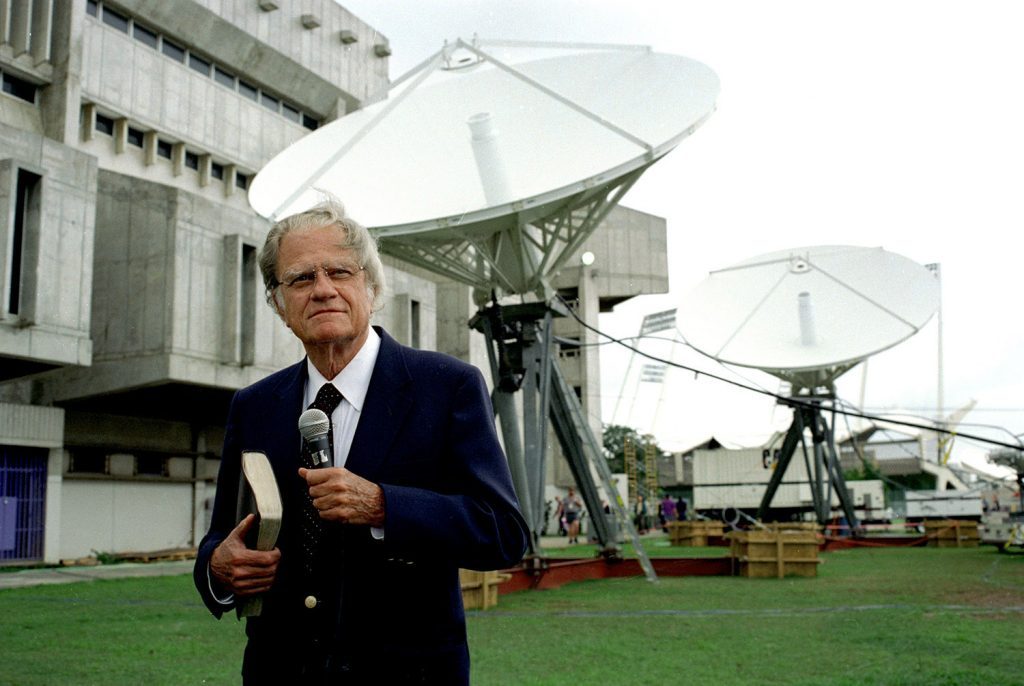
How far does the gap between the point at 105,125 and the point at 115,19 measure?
413 cm

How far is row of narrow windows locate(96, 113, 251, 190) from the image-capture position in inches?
1312

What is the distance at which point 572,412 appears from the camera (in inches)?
703

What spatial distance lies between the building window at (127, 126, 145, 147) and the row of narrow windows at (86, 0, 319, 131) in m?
3.35

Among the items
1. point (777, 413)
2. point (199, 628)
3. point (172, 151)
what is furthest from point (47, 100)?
point (777, 413)

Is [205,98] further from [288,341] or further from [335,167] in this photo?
[335,167]

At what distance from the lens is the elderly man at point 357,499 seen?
208 centimetres

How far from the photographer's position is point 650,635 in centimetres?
948

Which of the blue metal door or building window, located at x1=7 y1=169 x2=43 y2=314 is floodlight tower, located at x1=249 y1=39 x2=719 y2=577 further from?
the blue metal door

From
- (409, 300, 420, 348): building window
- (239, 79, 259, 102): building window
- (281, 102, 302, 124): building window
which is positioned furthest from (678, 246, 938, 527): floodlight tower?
(239, 79, 259, 102): building window

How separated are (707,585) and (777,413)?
147 feet

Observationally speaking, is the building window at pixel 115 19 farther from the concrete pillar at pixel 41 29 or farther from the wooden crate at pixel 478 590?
the wooden crate at pixel 478 590

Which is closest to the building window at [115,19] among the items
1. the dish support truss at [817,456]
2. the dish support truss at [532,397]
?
the dish support truss at [532,397]

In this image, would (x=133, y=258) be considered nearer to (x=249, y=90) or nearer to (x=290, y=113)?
(x=249, y=90)

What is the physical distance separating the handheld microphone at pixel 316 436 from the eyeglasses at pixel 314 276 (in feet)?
1.25
